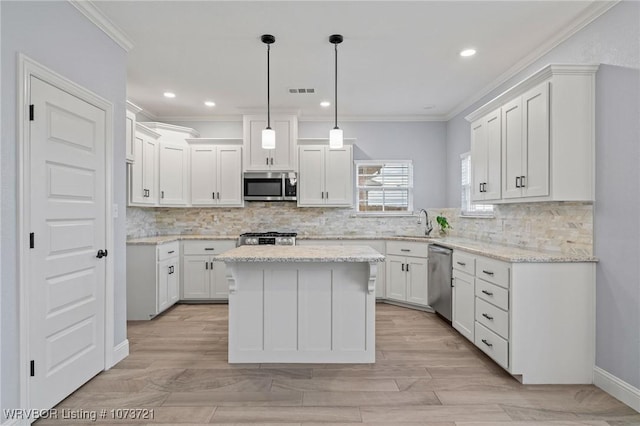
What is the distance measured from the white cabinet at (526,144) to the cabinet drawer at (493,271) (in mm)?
618

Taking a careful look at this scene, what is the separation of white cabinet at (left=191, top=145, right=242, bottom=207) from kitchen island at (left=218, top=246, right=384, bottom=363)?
250cm

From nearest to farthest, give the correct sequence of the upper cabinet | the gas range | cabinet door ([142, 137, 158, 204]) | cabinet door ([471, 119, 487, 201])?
1. the upper cabinet
2. cabinet door ([471, 119, 487, 201])
3. cabinet door ([142, 137, 158, 204])
4. the gas range

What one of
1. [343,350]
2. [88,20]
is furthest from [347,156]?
[88,20]

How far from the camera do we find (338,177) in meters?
4.98

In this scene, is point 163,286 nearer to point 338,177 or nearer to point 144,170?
point 144,170

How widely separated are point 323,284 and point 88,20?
266cm

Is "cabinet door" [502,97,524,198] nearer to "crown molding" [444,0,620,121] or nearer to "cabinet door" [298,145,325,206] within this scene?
"crown molding" [444,0,620,121]

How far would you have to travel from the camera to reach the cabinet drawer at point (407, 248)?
4.36m

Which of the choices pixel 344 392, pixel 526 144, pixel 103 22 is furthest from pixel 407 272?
pixel 103 22

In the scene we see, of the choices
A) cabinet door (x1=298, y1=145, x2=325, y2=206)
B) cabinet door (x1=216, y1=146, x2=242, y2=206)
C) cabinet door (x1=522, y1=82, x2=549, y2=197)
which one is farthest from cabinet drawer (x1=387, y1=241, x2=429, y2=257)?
cabinet door (x1=216, y1=146, x2=242, y2=206)

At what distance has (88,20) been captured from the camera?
2480 millimetres

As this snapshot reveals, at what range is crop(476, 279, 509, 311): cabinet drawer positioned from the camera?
2599 millimetres

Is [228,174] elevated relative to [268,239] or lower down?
elevated

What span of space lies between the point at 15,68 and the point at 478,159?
147 inches
